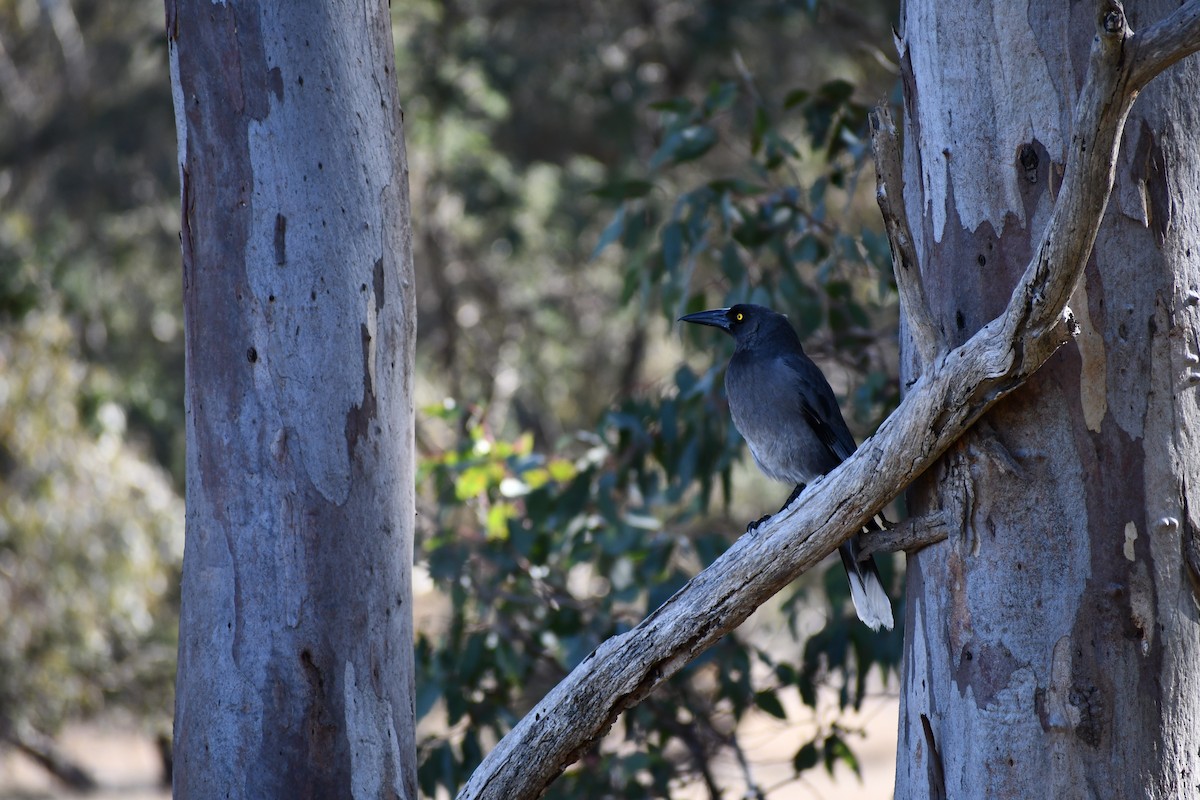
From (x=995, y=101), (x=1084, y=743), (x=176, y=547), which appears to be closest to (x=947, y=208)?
(x=995, y=101)

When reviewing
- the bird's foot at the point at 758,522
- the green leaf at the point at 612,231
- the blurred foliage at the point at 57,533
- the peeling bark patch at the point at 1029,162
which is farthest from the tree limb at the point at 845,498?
the blurred foliage at the point at 57,533

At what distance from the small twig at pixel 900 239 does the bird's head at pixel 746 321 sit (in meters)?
1.77

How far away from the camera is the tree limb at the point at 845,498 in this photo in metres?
1.63

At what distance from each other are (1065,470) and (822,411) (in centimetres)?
163

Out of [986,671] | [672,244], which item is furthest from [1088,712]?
[672,244]

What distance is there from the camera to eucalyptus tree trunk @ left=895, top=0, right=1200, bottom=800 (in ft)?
5.87

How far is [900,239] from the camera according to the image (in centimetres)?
189

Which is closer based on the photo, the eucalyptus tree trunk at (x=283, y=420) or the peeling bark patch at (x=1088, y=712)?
the peeling bark patch at (x=1088, y=712)

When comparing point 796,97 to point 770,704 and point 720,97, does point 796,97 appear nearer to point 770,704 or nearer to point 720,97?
point 720,97

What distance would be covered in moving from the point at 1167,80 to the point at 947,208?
1.35 ft

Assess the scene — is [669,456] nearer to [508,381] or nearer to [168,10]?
[168,10]

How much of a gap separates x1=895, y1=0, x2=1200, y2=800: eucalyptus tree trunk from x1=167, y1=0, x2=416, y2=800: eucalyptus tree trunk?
102 cm

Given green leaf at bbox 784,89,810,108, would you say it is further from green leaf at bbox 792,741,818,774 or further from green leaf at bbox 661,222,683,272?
green leaf at bbox 792,741,818,774

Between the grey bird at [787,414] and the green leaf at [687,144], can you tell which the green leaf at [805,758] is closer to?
the grey bird at [787,414]
